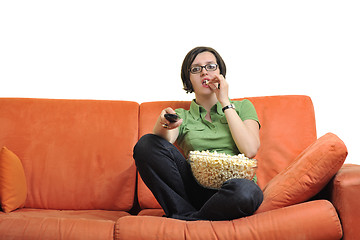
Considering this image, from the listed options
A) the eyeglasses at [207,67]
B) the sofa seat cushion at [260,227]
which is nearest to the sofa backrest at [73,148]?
the eyeglasses at [207,67]

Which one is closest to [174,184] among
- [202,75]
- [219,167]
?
[219,167]

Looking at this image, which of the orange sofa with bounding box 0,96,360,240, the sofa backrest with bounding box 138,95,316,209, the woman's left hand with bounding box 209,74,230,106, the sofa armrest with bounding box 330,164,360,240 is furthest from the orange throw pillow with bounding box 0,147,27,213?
the sofa armrest with bounding box 330,164,360,240

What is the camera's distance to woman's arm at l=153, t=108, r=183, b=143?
164cm

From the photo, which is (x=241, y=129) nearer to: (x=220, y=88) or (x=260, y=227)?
(x=220, y=88)

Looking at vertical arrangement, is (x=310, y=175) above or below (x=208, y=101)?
below

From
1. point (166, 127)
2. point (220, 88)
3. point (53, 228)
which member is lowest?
point (53, 228)

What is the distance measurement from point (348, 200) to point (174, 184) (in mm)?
647

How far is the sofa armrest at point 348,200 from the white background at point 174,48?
3.77 feet

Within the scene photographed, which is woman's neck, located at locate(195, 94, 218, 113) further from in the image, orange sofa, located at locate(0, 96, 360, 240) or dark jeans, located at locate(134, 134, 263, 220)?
dark jeans, located at locate(134, 134, 263, 220)

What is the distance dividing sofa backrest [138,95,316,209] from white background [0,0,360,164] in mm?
382

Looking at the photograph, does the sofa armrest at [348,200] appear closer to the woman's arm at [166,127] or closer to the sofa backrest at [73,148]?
the woman's arm at [166,127]

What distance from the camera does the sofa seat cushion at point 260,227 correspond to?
4.44 feet

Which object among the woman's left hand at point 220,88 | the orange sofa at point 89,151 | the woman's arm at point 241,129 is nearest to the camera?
the woman's arm at point 241,129

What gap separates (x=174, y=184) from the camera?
→ 5.42ft
